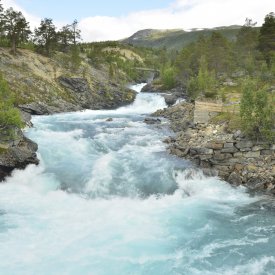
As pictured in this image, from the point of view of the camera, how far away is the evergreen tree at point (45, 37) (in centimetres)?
8550

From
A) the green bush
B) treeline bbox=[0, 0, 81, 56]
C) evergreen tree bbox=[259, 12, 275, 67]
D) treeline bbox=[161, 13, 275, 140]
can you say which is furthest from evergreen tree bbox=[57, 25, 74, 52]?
the green bush

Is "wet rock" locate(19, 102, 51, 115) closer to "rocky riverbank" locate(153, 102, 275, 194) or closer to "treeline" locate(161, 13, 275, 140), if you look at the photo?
"treeline" locate(161, 13, 275, 140)

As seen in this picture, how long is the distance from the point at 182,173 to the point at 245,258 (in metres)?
13.0

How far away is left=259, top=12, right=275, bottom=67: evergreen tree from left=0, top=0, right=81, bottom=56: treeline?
41.5 meters

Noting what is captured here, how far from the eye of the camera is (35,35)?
85500 millimetres

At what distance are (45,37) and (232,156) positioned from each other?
6328cm

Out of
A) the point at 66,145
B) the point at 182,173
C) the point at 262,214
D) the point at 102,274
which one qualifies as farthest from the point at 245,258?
the point at 66,145

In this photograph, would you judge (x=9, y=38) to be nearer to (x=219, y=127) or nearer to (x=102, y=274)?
(x=219, y=127)

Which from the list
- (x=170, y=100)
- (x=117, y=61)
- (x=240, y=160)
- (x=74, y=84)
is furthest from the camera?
(x=117, y=61)

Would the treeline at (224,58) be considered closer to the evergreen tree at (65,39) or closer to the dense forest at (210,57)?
the dense forest at (210,57)

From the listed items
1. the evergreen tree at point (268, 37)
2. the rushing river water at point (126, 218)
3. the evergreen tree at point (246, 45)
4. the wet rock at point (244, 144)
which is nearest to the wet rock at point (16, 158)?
the rushing river water at point (126, 218)

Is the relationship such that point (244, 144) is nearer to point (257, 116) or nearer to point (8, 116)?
point (257, 116)

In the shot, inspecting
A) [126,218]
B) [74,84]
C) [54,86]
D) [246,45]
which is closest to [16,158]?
[126,218]

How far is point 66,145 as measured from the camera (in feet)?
138
